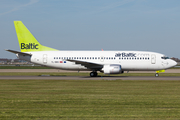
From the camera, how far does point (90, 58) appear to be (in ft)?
133

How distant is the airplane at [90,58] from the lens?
39.2 m

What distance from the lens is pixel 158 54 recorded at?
40031 millimetres

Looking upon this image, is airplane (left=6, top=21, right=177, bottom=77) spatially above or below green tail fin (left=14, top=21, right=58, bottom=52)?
below

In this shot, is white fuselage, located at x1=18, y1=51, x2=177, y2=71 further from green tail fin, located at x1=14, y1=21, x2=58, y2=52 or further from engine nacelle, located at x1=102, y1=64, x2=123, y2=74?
engine nacelle, located at x1=102, y1=64, x2=123, y2=74

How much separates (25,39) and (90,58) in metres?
11.9

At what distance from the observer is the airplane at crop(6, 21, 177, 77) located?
39.2 m

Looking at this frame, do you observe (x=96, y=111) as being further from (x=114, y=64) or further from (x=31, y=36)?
(x=31, y=36)

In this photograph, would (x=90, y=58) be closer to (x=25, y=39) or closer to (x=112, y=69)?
(x=112, y=69)

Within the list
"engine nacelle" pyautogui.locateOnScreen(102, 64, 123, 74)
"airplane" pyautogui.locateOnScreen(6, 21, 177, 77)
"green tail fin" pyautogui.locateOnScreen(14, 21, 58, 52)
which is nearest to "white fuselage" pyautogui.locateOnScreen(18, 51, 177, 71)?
"airplane" pyautogui.locateOnScreen(6, 21, 177, 77)

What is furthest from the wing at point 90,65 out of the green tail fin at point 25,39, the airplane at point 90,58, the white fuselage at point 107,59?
the green tail fin at point 25,39

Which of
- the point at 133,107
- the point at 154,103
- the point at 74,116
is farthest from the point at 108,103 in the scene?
the point at 74,116

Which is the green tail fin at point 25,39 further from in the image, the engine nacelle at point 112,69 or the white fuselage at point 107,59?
the engine nacelle at point 112,69

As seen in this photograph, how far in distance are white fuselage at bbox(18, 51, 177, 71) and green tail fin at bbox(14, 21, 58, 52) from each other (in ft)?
5.43

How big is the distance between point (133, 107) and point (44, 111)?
174 inches
